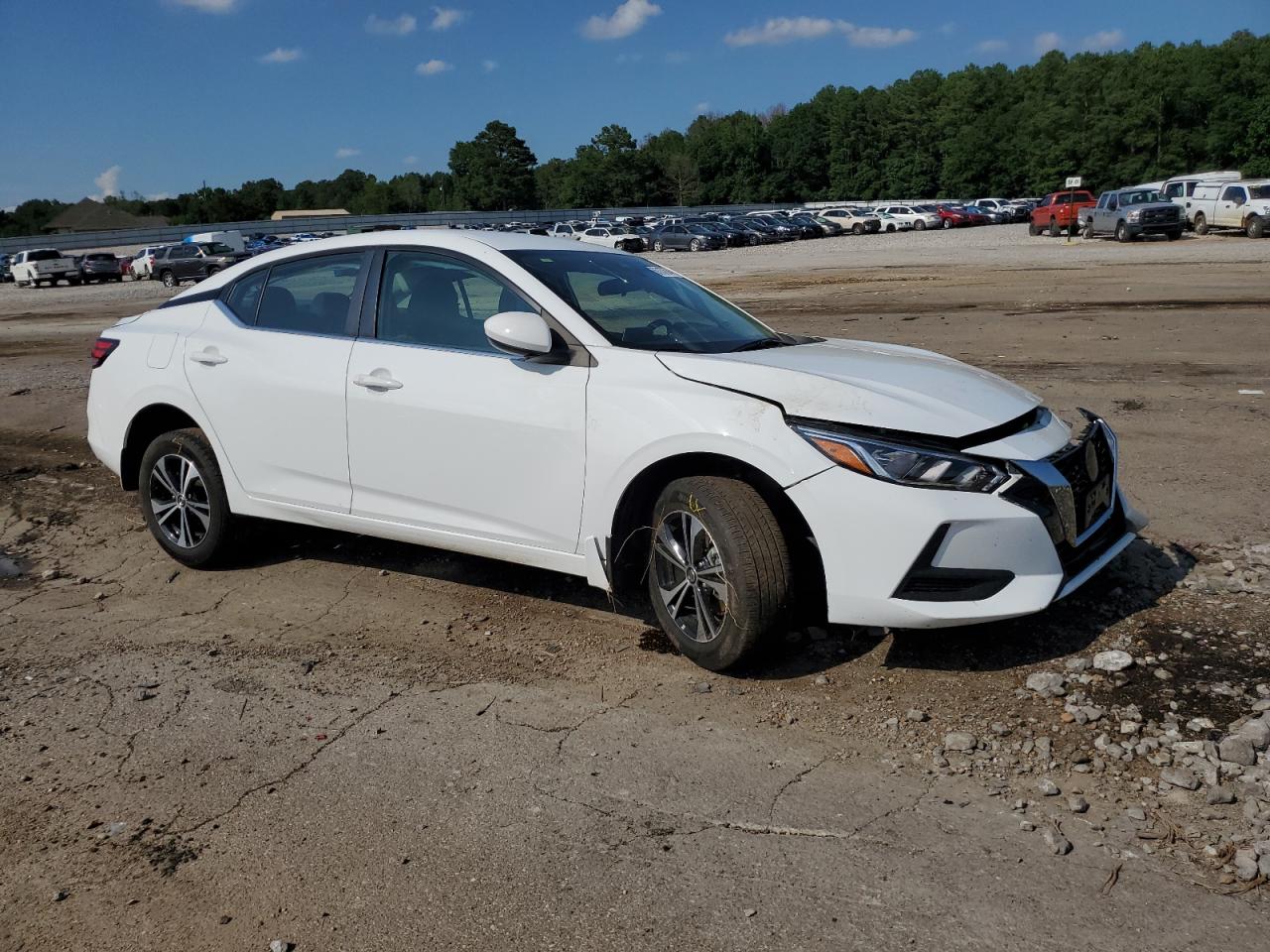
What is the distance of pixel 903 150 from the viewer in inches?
4884

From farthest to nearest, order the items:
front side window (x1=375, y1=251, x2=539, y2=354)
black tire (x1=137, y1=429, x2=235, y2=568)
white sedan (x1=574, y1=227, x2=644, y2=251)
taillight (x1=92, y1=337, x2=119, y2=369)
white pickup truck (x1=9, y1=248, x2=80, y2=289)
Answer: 1. white pickup truck (x1=9, y1=248, x2=80, y2=289)
2. white sedan (x1=574, y1=227, x2=644, y2=251)
3. taillight (x1=92, y1=337, x2=119, y2=369)
4. black tire (x1=137, y1=429, x2=235, y2=568)
5. front side window (x1=375, y1=251, x2=539, y2=354)

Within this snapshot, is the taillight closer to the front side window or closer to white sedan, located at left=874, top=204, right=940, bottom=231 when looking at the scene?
the front side window

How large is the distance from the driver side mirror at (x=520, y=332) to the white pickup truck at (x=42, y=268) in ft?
178

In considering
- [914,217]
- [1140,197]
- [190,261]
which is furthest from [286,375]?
[914,217]

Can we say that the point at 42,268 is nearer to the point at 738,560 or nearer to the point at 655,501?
the point at 655,501

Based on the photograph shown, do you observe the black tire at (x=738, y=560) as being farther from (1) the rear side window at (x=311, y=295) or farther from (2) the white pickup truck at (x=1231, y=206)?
(2) the white pickup truck at (x=1231, y=206)

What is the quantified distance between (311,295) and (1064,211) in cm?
4381

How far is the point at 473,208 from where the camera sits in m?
152

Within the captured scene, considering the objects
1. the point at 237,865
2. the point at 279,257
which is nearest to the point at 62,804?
the point at 237,865

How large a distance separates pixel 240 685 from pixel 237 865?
1402 mm

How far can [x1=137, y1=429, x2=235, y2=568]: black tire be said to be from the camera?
5707mm

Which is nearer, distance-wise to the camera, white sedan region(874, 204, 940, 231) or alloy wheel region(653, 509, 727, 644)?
alloy wheel region(653, 509, 727, 644)

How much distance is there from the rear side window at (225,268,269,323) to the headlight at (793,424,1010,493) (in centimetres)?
320

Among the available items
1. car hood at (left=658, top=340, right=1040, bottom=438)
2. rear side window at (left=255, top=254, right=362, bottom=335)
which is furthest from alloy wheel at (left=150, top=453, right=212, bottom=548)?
car hood at (left=658, top=340, right=1040, bottom=438)
